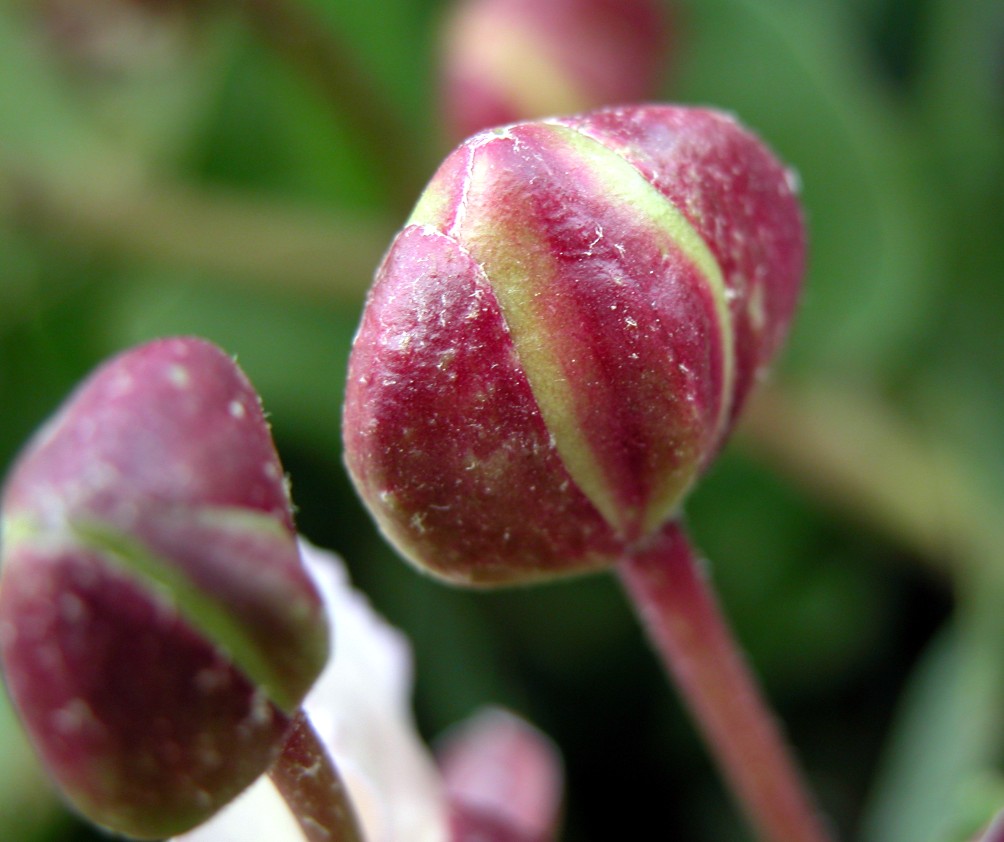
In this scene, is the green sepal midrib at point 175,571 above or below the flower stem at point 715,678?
above

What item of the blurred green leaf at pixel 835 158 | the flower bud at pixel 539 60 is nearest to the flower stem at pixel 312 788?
the flower bud at pixel 539 60

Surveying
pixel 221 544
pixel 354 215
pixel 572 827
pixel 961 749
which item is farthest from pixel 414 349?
pixel 354 215

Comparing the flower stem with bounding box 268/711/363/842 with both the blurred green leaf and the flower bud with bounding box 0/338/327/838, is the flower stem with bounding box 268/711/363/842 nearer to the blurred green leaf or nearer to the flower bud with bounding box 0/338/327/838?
the flower bud with bounding box 0/338/327/838

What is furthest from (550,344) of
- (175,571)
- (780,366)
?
(780,366)

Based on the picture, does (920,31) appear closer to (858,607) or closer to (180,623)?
(858,607)

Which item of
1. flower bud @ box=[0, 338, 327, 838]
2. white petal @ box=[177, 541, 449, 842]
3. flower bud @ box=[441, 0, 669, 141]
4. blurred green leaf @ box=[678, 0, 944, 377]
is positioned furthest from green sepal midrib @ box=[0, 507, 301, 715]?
blurred green leaf @ box=[678, 0, 944, 377]

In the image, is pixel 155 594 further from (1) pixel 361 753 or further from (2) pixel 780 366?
(2) pixel 780 366

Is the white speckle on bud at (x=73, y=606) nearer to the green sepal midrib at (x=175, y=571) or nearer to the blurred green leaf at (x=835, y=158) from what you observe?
the green sepal midrib at (x=175, y=571)

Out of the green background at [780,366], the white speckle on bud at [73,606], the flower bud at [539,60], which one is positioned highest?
the flower bud at [539,60]
